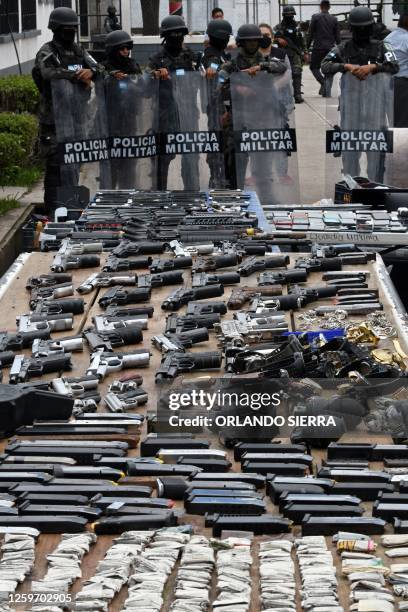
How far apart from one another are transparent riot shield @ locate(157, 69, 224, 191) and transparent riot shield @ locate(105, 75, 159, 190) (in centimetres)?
17

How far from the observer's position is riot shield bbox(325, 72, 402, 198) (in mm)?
15469

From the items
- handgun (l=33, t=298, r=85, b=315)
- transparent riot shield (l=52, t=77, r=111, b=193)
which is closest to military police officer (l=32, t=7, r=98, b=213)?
transparent riot shield (l=52, t=77, r=111, b=193)

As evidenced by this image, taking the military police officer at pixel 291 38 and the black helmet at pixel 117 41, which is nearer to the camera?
the black helmet at pixel 117 41

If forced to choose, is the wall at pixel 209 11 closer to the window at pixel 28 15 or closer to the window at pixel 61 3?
the window at pixel 61 3

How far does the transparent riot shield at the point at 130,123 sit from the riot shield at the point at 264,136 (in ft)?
2.91

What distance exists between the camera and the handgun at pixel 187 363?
7285mm

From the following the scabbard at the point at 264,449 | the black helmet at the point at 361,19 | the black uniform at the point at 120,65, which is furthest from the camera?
the black helmet at the point at 361,19

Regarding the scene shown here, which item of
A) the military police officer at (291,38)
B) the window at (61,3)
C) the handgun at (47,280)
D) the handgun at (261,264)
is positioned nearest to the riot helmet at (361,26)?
the handgun at (261,264)

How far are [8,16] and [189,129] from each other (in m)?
11.8

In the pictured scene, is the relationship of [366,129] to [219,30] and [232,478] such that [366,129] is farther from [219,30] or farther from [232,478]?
[232,478]

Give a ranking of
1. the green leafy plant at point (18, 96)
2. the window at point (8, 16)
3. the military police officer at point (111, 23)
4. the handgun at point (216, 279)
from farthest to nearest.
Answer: the military police officer at point (111, 23) < the window at point (8, 16) < the green leafy plant at point (18, 96) < the handgun at point (216, 279)

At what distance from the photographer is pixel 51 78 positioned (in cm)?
1471

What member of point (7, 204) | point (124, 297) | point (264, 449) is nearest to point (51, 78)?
point (7, 204)

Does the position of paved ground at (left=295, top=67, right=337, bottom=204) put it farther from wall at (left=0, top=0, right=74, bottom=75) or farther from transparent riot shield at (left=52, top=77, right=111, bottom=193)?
wall at (left=0, top=0, right=74, bottom=75)
